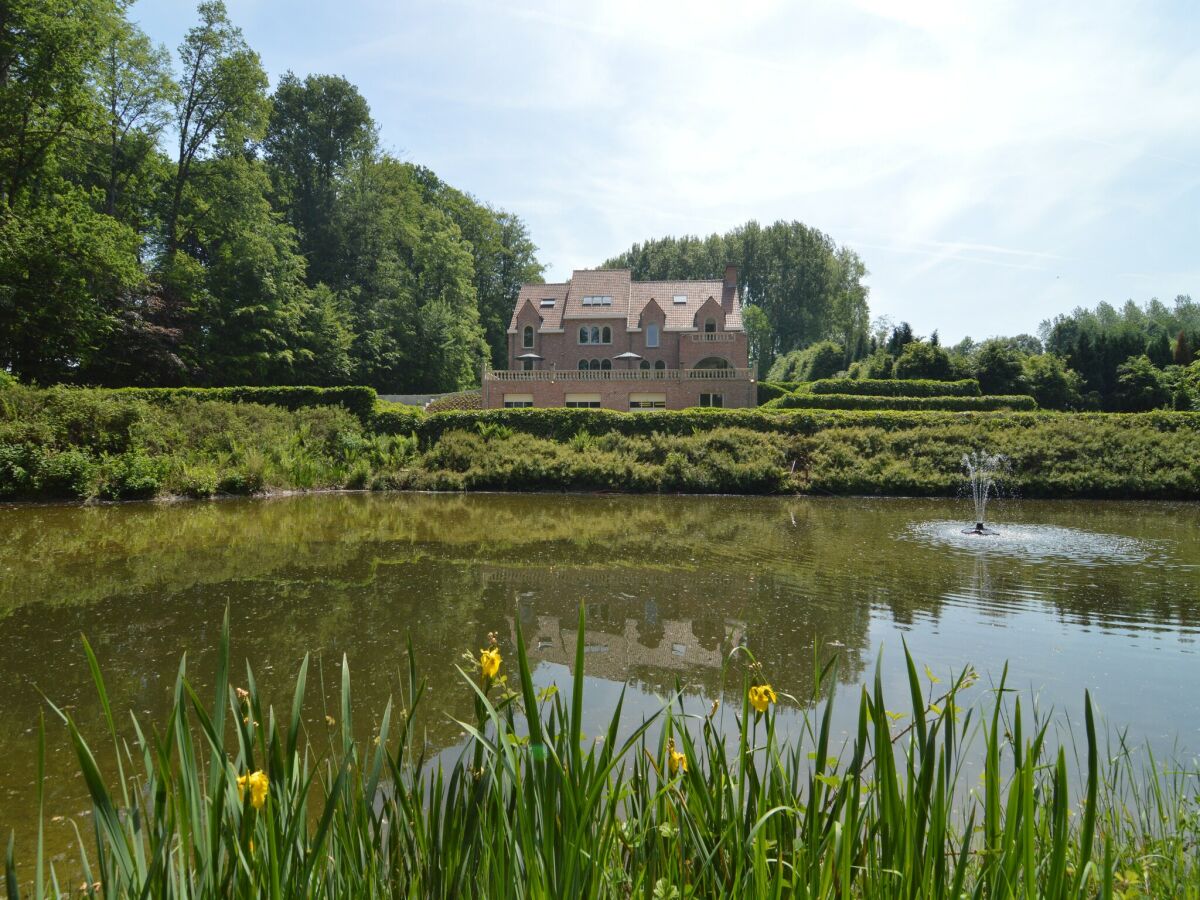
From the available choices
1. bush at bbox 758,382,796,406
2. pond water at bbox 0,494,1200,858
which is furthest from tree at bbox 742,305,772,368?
pond water at bbox 0,494,1200,858

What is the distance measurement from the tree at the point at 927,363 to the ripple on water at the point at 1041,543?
2248cm

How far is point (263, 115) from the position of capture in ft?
113

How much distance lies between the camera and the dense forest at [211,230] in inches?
961

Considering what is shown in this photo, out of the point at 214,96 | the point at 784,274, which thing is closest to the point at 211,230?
the point at 214,96

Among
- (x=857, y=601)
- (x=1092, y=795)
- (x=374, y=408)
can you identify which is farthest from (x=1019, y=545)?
(x=374, y=408)

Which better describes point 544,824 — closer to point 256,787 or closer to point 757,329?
point 256,787

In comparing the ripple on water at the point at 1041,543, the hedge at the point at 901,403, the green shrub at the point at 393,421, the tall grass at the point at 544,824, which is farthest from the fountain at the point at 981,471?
the tall grass at the point at 544,824

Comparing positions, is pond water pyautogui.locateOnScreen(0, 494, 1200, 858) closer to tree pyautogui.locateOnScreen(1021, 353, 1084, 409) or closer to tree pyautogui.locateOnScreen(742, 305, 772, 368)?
tree pyautogui.locateOnScreen(1021, 353, 1084, 409)

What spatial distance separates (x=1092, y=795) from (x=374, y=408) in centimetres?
2591

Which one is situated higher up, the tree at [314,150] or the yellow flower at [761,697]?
the tree at [314,150]

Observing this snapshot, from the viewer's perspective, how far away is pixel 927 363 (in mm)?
36594

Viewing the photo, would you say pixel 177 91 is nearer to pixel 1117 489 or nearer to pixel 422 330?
pixel 422 330

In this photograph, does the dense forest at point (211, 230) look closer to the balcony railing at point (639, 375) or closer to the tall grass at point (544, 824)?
the balcony railing at point (639, 375)

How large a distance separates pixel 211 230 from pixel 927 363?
35.8 meters
